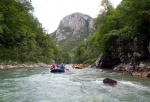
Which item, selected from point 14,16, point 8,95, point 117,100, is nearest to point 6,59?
point 14,16

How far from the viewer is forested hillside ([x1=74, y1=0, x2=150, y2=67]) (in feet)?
94.7

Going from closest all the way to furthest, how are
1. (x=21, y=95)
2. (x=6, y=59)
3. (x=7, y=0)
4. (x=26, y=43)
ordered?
(x=21, y=95)
(x=6, y=59)
(x=7, y=0)
(x=26, y=43)

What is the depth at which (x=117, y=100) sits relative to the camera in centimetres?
1142

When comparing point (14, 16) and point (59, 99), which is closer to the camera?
point (59, 99)

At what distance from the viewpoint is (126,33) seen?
36188mm

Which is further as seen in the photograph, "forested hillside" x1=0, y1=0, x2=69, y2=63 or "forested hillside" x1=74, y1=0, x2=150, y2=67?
"forested hillside" x1=0, y1=0, x2=69, y2=63

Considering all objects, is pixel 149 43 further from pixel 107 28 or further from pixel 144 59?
pixel 107 28

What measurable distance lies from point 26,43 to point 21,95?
43.9 m

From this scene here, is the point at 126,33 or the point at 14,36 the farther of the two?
the point at 14,36

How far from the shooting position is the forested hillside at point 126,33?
1136 inches

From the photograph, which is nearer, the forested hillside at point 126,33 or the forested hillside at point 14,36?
the forested hillside at point 126,33

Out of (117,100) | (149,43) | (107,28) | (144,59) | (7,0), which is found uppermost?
(7,0)

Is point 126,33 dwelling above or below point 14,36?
below

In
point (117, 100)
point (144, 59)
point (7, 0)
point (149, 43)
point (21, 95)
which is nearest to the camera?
point (117, 100)
